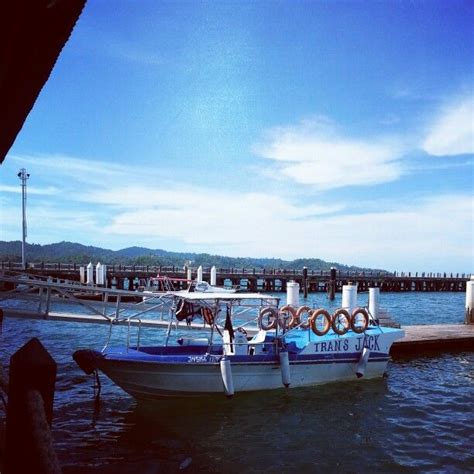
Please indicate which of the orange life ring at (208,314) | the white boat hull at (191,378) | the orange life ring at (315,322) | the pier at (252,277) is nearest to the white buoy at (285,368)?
the white boat hull at (191,378)

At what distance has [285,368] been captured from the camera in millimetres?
15391

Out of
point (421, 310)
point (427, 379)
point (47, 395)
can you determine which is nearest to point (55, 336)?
point (427, 379)

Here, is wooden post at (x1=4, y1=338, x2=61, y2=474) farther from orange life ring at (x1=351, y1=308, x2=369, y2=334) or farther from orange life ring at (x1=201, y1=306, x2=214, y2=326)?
orange life ring at (x1=351, y1=308, x2=369, y2=334)

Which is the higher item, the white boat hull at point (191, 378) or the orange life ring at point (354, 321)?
the orange life ring at point (354, 321)

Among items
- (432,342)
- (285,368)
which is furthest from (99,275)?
(285,368)

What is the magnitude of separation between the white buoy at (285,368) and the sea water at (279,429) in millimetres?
610

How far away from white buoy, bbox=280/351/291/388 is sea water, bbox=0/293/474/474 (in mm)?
610

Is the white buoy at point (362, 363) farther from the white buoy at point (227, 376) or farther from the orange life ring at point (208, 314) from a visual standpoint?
the orange life ring at point (208, 314)

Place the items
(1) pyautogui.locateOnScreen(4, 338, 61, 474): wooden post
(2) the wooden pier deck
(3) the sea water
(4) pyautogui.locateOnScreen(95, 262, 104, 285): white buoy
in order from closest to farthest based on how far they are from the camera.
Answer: (1) pyautogui.locateOnScreen(4, 338, 61, 474): wooden post, (3) the sea water, (2) the wooden pier deck, (4) pyautogui.locateOnScreen(95, 262, 104, 285): white buoy

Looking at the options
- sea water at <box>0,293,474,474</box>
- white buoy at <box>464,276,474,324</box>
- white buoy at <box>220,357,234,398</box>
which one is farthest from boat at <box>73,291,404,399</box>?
white buoy at <box>464,276,474,324</box>

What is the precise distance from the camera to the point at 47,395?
2.95 metres

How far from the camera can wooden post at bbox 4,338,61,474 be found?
266 centimetres

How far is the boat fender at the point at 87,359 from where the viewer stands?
43.3 feet

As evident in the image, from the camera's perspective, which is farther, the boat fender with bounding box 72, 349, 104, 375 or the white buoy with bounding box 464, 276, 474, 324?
the white buoy with bounding box 464, 276, 474, 324
